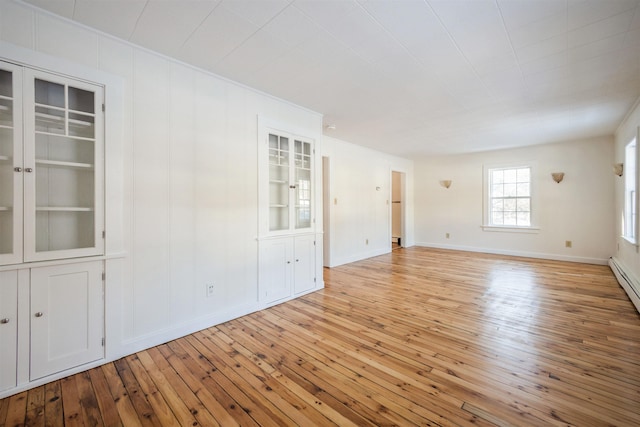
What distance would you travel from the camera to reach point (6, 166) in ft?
6.05

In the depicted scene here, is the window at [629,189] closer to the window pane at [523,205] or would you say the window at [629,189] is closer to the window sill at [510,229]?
the window sill at [510,229]

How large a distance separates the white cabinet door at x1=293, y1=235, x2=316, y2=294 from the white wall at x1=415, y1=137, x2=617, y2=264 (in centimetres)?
522

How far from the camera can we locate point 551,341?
2.47 metres

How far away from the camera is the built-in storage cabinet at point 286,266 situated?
3.34 meters

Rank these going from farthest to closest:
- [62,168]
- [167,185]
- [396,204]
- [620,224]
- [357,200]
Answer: [396,204]
[357,200]
[620,224]
[167,185]
[62,168]

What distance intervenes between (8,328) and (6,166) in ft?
3.59

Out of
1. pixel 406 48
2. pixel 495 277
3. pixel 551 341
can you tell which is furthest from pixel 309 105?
pixel 495 277

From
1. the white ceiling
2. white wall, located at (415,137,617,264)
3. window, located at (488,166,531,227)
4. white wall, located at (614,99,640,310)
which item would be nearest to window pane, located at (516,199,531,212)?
window, located at (488,166,531,227)

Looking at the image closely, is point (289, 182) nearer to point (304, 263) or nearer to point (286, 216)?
point (286, 216)

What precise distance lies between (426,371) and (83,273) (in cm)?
274

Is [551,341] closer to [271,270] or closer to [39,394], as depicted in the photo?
[271,270]

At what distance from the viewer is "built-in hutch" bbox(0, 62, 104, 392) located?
1.84m

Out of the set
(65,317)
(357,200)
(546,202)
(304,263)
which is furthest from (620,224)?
(65,317)

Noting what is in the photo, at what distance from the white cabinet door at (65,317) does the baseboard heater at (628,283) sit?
5.50 meters
